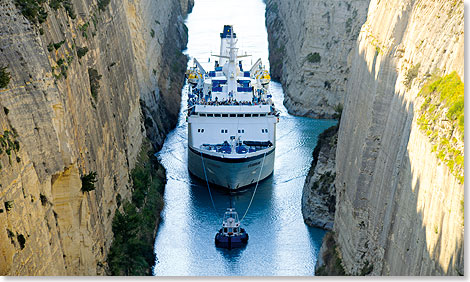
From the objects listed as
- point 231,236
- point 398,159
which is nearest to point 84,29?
point 231,236

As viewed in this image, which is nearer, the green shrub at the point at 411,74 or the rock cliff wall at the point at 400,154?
the rock cliff wall at the point at 400,154

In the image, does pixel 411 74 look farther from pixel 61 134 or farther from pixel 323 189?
pixel 323 189

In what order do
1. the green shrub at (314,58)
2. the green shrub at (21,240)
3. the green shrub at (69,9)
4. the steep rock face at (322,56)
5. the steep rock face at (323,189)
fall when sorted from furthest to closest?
1. the green shrub at (314,58)
2. the steep rock face at (322,56)
3. the steep rock face at (323,189)
4. the green shrub at (69,9)
5. the green shrub at (21,240)

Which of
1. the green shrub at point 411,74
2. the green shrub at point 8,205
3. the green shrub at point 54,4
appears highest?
the green shrub at point 54,4

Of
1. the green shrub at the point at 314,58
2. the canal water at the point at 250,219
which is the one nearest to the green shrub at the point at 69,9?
the canal water at the point at 250,219

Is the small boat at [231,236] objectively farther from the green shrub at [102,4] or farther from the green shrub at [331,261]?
the green shrub at [102,4]

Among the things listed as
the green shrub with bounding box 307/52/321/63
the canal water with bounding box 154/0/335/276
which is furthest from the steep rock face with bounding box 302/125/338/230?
the green shrub with bounding box 307/52/321/63
